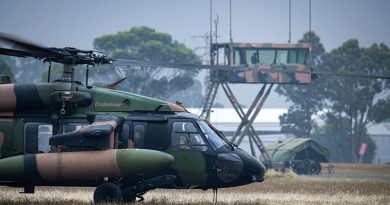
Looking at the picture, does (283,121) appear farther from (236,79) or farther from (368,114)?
(236,79)

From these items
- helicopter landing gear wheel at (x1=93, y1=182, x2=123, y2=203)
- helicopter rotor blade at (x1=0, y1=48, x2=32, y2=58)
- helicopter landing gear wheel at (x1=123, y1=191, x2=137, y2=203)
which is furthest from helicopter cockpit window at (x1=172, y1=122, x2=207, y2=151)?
helicopter rotor blade at (x1=0, y1=48, x2=32, y2=58)

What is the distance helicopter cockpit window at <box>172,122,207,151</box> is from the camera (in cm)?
2070

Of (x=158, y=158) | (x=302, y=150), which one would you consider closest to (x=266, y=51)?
(x=302, y=150)

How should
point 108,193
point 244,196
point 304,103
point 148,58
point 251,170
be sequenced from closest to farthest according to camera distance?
point 108,193
point 251,170
point 244,196
point 148,58
point 304,103

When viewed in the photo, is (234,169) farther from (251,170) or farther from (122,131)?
(122,131)

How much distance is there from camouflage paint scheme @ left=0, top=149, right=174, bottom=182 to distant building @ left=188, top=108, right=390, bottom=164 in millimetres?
86691

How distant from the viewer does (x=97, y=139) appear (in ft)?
64.6

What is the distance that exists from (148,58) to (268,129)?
32.2 meters

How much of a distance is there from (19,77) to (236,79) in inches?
3867

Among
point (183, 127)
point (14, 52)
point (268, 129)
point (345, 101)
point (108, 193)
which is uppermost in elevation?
point (14, 52)

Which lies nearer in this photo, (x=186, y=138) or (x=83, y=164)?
(x=83, y=164)

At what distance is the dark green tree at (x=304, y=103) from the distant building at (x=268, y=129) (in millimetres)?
4387

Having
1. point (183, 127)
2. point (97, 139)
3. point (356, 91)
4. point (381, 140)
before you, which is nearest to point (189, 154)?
point (183, 127)

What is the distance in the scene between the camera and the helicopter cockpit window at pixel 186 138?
20703mm
